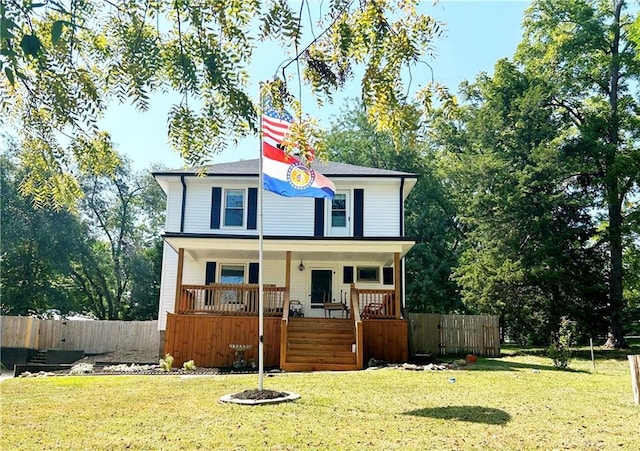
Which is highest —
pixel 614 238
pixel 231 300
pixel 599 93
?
pixel 599 93

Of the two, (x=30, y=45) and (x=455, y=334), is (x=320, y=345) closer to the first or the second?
(x=455, y=334)

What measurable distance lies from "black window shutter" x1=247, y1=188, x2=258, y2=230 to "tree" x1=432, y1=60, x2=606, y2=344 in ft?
23.8

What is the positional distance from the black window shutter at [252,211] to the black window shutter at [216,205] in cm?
102

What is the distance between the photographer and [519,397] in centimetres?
861

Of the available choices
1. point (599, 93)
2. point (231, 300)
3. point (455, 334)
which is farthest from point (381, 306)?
point (599, 93)

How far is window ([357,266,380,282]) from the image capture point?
60.8ft

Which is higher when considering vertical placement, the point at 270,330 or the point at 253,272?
the point at 253,272

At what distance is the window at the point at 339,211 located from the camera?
18750mm

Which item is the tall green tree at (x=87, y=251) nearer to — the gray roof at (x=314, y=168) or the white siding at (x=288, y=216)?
the gray roof at (x=314, y=168)

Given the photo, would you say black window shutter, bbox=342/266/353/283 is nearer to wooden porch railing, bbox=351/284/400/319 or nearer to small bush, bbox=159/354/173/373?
wooden porch railing, bbox=351/284/400/319

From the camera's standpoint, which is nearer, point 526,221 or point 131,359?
point 131,359

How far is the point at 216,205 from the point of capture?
18.8 m

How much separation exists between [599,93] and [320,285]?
1808 centimetres

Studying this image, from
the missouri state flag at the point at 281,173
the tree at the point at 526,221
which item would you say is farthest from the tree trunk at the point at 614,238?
the missouri state flag at the point at 281,173
